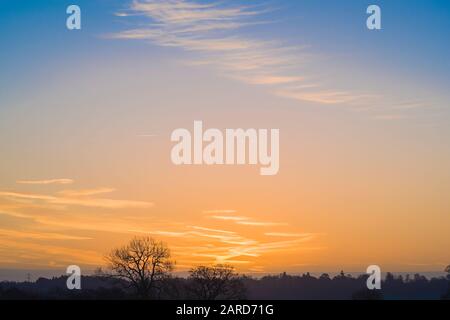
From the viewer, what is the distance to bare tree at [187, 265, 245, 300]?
9625 cm

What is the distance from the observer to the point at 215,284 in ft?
324

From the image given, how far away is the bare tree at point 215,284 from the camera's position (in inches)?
3789
